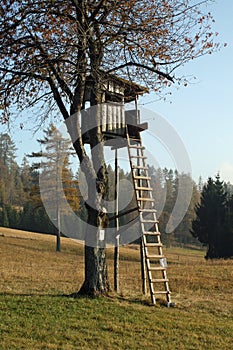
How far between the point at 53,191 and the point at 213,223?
56.5ft

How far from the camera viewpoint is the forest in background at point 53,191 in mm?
34344

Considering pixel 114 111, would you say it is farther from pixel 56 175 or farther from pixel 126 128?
pixel 56 175

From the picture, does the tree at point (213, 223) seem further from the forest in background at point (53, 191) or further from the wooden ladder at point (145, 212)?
the wooden ladder at point (145, 212)

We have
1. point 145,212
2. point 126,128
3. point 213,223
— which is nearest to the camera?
point 145,212

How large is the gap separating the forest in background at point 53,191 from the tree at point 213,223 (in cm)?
362

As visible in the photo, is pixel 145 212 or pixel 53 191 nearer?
pixel 145 212

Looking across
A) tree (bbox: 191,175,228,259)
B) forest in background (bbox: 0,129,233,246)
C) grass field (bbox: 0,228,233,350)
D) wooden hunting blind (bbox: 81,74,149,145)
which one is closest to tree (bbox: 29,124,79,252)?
forest in background (bbox: 0,129,233,246)

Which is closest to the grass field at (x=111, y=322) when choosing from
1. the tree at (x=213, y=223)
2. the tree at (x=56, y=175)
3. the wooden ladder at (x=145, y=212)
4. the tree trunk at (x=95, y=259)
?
the tree trunk at (x=95, y=259)

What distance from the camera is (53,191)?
4262cm

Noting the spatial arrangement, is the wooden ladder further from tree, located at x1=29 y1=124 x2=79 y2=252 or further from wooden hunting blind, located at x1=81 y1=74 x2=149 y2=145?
tree, located at x1=29 y1=124 x2=79 y2=252

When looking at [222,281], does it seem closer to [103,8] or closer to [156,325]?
[156,325]

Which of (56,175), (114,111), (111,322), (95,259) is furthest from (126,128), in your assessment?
(56,175)

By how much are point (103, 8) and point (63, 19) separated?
1224 millimetres

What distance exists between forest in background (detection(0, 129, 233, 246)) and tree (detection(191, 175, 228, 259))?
362 centimetres
